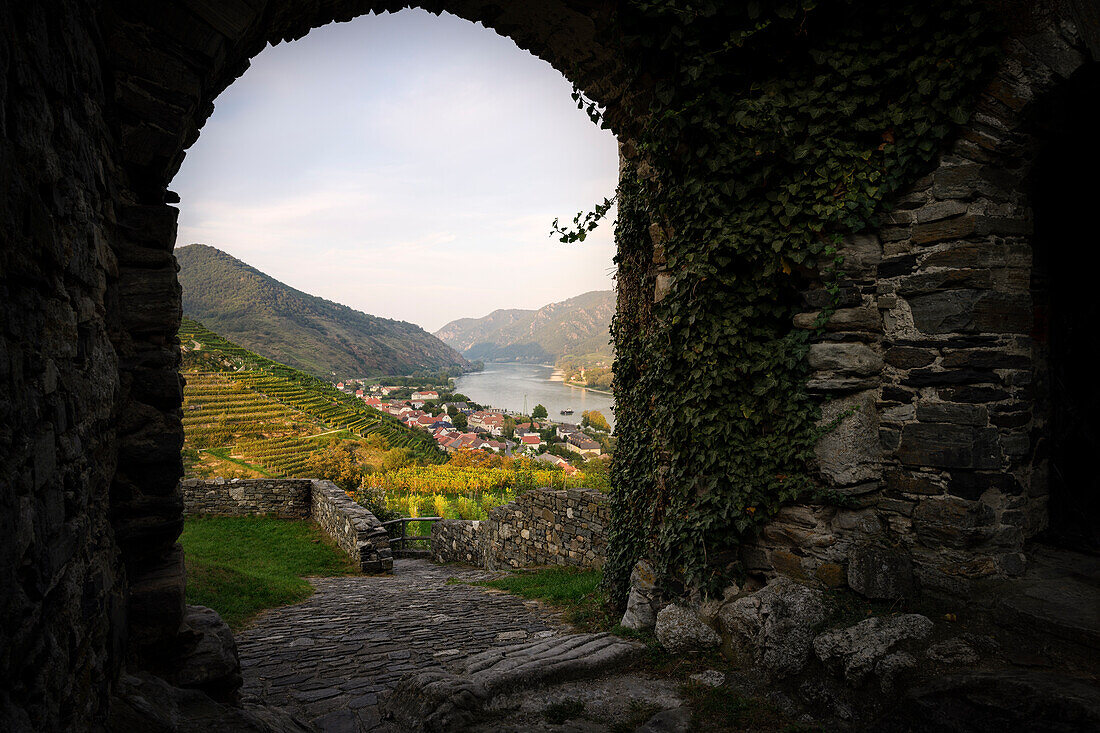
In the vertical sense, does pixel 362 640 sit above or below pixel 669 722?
below

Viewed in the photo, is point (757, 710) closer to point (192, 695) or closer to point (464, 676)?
point (464, 676)

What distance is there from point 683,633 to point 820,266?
2469mm

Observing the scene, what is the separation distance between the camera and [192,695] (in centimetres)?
234

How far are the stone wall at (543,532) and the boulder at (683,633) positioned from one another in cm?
354

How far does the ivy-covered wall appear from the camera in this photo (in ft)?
9.38

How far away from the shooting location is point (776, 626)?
9.74ft

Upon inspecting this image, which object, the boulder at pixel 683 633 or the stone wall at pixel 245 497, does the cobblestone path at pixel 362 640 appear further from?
the stone wall at pixel 245 497

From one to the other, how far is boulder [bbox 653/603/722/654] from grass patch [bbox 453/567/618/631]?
3.72 feet

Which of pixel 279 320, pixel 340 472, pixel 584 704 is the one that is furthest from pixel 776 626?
pixel 279 320

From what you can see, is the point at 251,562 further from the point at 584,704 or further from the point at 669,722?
the point at 669,722

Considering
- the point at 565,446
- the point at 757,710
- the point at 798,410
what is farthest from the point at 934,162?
the point at 565,446

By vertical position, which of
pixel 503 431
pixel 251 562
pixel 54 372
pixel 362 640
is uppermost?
pixel 54 372

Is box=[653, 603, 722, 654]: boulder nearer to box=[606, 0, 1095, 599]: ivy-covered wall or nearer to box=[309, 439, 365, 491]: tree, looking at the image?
box=[606, 0, 1095, 599]: ivy-covered wall

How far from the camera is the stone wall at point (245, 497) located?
1149cm
